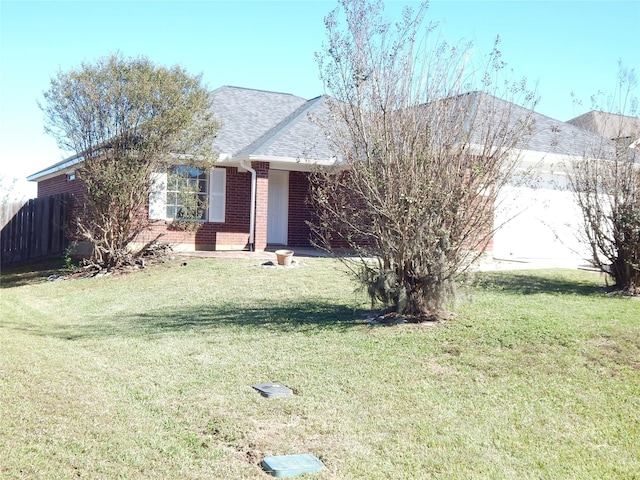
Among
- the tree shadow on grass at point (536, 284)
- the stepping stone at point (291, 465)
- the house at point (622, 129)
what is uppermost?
the house at point (622, 129)

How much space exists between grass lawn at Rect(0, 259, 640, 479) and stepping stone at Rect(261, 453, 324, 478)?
0.28 feet

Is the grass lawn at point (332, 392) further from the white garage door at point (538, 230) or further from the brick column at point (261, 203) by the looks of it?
the white garage door at point (538, 230)

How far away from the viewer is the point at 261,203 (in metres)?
17.4

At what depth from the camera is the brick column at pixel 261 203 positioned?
1731 cm

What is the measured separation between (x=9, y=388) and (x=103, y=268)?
32.9ft

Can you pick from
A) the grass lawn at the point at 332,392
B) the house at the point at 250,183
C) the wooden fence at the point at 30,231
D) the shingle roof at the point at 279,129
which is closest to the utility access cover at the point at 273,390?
the grass lawn at the point at 332,392

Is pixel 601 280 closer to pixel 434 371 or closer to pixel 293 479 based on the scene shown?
pixel 434 371

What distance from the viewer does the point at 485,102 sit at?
341 inches

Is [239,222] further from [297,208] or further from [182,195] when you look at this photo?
[182,195]

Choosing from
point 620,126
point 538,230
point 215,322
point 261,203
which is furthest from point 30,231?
point 620,126

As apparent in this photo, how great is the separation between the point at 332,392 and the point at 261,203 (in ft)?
38.3

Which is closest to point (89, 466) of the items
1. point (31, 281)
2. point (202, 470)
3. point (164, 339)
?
point (202, 470)

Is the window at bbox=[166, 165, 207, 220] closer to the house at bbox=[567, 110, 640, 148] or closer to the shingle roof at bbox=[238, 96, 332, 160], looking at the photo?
the shingle roof at bbox=[238, 96, 332, 160]

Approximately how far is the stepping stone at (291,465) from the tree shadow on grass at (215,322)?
12.3 ft
